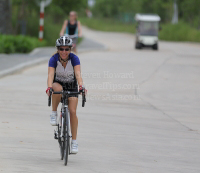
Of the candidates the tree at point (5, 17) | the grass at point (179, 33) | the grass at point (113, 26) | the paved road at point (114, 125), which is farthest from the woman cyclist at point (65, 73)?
the grass at point (113, 26)

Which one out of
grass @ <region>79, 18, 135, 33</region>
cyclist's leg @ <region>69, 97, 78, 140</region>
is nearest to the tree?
cyclist's leg @ <region>69, 97, 78, 140</region>

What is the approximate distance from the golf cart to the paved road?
1705cm

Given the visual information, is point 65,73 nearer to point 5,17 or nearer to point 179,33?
point 5,17

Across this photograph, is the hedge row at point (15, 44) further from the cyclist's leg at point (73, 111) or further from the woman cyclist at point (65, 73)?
the cyclist's leg at point (73, 111)

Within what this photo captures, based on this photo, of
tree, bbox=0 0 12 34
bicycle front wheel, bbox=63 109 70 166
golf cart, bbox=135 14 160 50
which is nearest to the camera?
bicycle front wheel, bbox=63 109 70 166

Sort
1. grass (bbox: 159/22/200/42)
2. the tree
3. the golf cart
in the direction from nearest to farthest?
the tree, the golf cart, grass (bbox: 159/22/200/42)

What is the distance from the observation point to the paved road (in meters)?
7.34

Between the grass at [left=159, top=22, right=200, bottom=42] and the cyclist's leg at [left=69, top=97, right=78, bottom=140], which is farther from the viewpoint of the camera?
the grass at [left=159, top=22, right=200, bottom=42]

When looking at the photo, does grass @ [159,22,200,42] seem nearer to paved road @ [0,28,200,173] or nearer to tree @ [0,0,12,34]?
tree @ [0,0,12,34]

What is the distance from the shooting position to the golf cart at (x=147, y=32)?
36.2 metres

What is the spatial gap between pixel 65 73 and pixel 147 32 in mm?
30089

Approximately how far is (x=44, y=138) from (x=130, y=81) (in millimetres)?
8764

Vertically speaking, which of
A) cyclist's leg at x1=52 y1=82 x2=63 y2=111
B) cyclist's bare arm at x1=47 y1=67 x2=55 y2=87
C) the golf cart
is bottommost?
the golf cart

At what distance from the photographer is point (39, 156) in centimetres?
756
